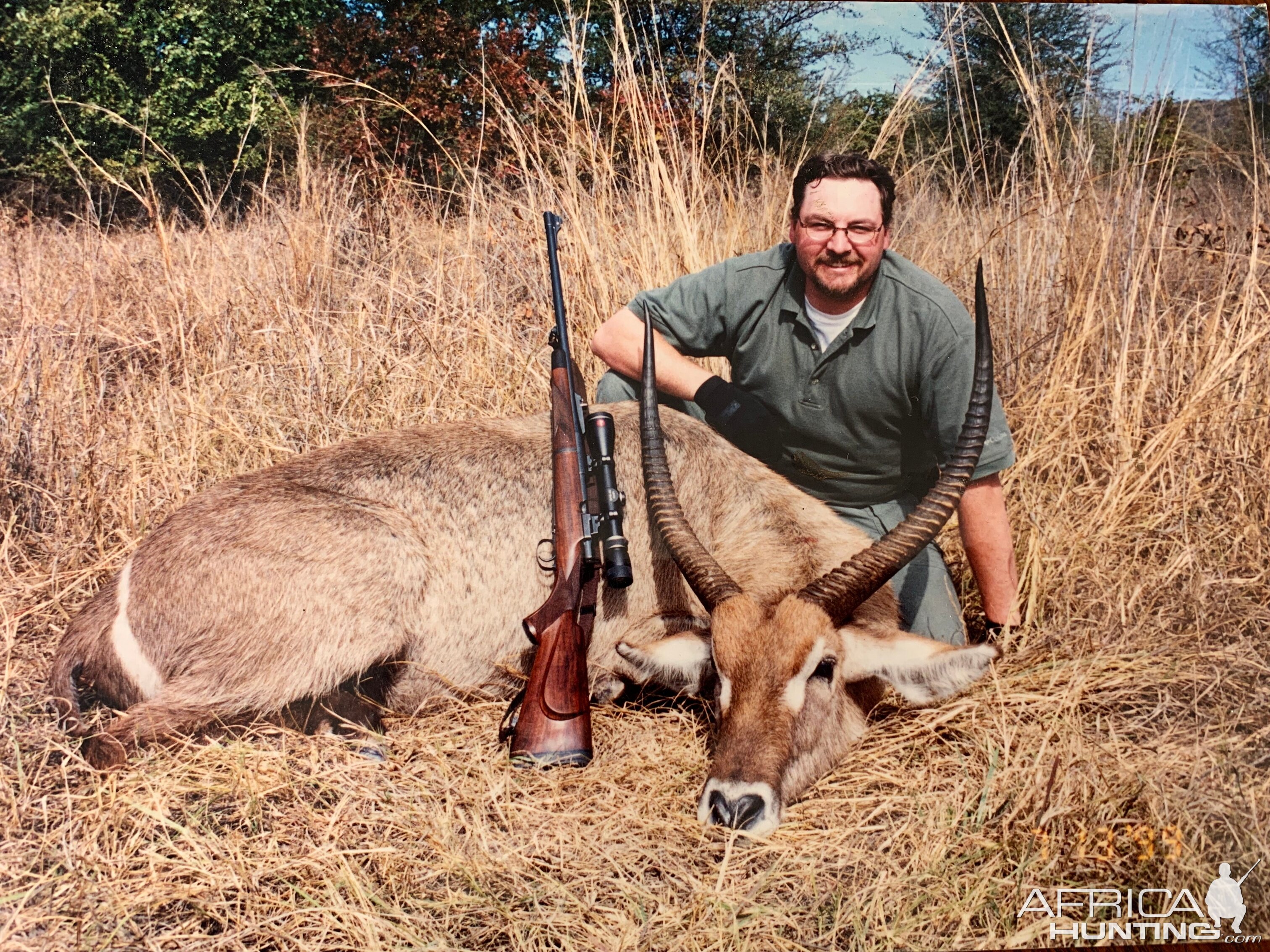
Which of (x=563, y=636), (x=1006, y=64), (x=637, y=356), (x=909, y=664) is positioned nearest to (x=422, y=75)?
(x=637, y=356)

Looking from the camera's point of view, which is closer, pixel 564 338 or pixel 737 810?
pixel 737 810

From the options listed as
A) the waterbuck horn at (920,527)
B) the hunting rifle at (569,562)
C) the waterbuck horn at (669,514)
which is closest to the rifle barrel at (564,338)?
the hunting rifle at (569,562)

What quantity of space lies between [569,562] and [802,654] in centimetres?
87

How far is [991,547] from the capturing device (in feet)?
11.3

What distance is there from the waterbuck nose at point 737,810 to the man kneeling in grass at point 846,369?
4.05ft

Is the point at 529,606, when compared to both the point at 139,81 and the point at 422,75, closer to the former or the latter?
the point at 422,75

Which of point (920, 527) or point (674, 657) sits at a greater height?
point (920, 527)

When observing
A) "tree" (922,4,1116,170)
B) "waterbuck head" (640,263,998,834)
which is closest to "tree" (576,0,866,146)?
"tree" (922,4,1116,170)

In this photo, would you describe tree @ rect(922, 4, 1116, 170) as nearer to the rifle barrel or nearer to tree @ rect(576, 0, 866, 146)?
tree @ rect(576, 0, 866, 146)

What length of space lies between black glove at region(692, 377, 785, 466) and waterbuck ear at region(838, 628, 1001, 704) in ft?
3.24

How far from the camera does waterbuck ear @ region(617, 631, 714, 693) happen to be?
3.00 m

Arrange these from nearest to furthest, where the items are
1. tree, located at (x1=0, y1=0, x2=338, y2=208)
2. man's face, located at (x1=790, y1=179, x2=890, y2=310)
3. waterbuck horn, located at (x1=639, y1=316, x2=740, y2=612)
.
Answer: waterbuck horn, located at (x1=639, y1=316, x2=740, y2=612) < tree, located at (x1=0, y1=0, x2=338, y2=208) < man's face, located at (x1=790, y1=179, x2=890, y2=310)

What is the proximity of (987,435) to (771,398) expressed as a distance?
0.86 m

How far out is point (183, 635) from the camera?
3039 mm
